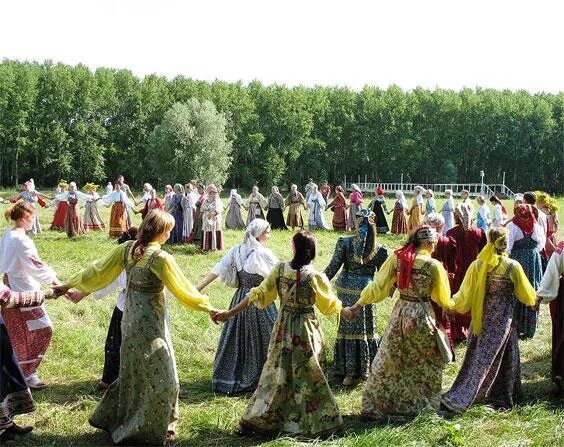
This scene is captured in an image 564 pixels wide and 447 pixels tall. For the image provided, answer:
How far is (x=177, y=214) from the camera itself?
16438 millimetres

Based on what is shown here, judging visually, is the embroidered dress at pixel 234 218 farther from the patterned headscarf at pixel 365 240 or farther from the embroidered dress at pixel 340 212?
the patterned headscarf at pixel 365 240

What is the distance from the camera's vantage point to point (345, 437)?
4824 millimetres

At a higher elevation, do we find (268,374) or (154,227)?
(154,227)

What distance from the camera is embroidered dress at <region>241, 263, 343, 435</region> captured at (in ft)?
16.1

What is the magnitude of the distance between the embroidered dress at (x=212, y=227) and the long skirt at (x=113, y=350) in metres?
8.70

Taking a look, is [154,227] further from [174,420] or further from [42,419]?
[42,419]

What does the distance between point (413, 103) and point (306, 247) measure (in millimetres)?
62212

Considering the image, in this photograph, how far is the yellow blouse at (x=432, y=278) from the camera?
5.27 metres

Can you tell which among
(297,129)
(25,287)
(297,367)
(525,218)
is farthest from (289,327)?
(297,129)

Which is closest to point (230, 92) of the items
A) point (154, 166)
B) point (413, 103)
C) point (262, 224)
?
point (154, 166)

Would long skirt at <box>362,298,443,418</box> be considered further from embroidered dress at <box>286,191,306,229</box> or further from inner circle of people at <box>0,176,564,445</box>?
embroidered dress at <box>286,191,306,229</box>

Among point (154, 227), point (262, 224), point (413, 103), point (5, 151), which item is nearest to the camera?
point (154, 227)

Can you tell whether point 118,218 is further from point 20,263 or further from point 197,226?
point 20,263

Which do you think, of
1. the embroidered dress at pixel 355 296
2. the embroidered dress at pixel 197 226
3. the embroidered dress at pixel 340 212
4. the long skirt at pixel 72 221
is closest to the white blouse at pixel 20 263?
the embroidered dress at pixel 355 296
